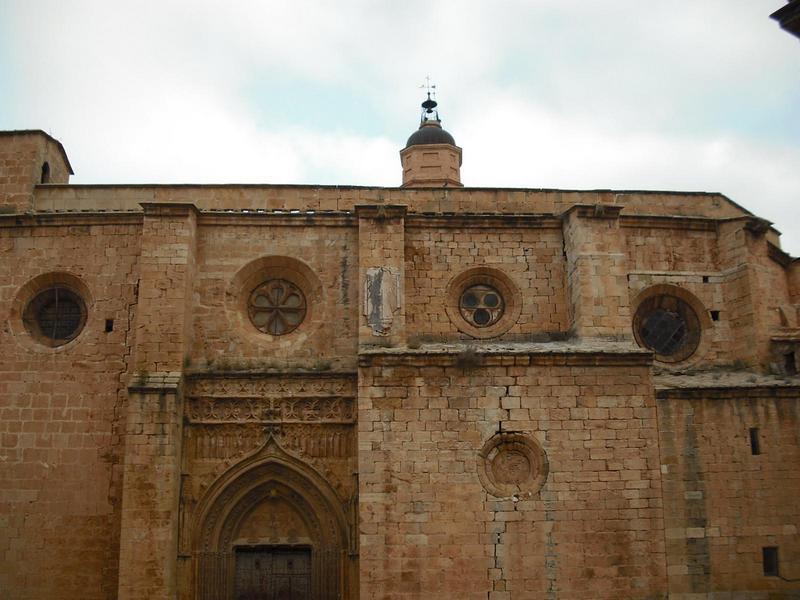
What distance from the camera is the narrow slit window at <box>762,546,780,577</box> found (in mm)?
12242

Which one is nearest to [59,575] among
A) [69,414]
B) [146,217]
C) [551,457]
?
[69,414]

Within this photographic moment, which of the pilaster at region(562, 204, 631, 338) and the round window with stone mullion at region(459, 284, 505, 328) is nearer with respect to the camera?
the pilaster at region(562, 204, 631, 338)

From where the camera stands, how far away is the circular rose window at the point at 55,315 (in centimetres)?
1309

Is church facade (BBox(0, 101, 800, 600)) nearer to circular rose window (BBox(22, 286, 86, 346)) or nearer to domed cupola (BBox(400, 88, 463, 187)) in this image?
circular rose window (BBox(22, 286, 86, 346))

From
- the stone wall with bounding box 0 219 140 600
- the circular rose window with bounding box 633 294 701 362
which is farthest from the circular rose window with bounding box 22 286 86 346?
the circular rose window with bounding box 633 294 701 362

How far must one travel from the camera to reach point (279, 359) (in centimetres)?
1269

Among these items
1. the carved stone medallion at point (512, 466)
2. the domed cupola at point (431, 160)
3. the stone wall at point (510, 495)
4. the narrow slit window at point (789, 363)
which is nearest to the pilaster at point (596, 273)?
the stone wall at point (510, 495)

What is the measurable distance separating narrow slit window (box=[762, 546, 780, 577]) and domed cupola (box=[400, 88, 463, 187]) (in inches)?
551

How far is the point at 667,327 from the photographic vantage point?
46.2 feet

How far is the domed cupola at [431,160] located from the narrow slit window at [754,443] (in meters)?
12.9

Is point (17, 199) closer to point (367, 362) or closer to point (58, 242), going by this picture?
point (58, 242)

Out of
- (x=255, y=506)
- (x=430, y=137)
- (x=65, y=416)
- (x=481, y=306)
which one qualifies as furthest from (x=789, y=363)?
(x=430, y=137)

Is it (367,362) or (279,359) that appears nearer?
(367,362)

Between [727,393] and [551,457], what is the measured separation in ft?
10.7
